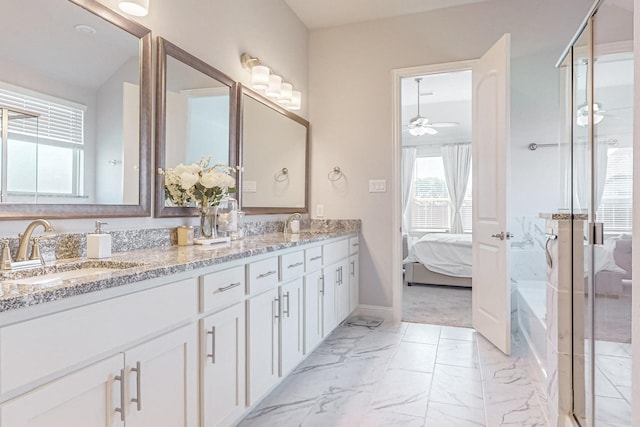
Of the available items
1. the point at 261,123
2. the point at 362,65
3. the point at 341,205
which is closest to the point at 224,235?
the point at 261,123

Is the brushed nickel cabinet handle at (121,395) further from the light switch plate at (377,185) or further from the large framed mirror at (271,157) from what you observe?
the light switch plate at (377,185)

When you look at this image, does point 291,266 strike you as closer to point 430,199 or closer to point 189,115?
point 189,115

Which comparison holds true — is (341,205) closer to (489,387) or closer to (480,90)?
(480,90)

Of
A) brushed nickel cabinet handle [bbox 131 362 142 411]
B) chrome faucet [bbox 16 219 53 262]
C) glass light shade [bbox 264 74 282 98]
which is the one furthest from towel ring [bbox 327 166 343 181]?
brushed nickel cabinet handle [bbox 131 362 142 411]

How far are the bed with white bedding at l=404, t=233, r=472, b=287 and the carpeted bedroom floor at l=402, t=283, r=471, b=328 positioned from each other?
0.35ft

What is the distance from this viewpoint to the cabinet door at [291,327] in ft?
6.91

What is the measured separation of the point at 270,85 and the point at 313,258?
4.63ft

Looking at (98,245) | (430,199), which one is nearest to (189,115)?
(98,245)

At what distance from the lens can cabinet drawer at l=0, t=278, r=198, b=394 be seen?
86cm

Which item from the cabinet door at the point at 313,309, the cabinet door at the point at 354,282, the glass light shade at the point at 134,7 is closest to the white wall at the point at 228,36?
the glass light shade at the point at 134,7

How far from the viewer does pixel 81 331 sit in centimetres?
101

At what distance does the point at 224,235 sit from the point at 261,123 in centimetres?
104

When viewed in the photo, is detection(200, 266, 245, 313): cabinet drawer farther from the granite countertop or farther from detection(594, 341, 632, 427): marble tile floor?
detection(594, 341, 632, 427): marble tile floor

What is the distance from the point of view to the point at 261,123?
9.75 ft
